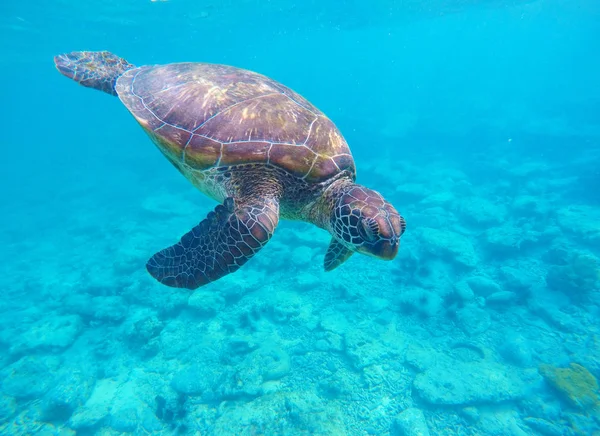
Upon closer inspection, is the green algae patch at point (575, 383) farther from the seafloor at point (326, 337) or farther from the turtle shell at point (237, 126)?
the turtle shell at point (237, 126)

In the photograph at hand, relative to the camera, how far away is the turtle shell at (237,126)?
3846mm

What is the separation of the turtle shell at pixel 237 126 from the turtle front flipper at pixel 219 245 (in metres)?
0.60

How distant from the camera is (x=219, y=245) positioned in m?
3.65

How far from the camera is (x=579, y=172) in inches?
786

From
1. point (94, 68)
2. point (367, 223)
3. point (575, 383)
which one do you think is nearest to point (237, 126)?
point (367, 223)

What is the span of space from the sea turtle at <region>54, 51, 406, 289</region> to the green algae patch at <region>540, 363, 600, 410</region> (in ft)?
25.6

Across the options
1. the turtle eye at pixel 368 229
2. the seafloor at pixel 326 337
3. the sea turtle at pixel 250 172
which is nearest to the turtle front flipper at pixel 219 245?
the sea turtle at pixel 250 172

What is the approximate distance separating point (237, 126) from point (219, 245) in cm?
151

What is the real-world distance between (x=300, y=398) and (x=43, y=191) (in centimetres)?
3009

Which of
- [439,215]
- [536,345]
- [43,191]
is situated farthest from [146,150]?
[536,345]

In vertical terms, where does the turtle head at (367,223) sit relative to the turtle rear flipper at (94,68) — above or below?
below

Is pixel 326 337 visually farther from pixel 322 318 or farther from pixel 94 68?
pixel 94 68

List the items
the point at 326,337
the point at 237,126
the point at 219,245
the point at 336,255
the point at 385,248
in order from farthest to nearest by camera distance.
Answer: the point at 326,337, the point at 336,255, the point at 237,126, the point at 219,245, the point at 385,248

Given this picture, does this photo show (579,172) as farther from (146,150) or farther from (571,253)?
(146,150)
